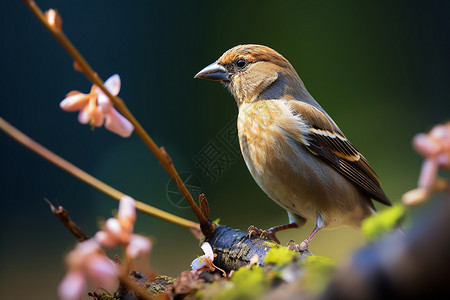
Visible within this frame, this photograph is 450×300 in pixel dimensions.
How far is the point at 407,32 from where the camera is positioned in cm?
523

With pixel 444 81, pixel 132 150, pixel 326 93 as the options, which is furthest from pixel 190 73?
pixel 444 81

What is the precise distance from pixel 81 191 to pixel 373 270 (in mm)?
4381

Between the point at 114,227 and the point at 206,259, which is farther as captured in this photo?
the point at 206,259

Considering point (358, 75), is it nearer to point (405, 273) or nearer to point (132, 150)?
point (132, 150)

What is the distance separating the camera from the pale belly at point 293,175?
6.50 feet

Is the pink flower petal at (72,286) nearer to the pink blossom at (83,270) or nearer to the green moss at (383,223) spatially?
the pink blossom at (83,270)

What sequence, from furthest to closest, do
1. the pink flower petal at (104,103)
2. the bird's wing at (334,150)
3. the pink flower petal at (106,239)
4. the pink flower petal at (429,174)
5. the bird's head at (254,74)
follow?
the bird's head at (254,74) < the bird's wing at (334,150) < the pink flower petal at (104,103) < the pink flower petal at (106,239) < the pink flower petal at (429,174)

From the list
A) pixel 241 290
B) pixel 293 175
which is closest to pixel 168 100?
pixel 293 175

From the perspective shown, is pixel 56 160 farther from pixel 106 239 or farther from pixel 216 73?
pixel 216 73

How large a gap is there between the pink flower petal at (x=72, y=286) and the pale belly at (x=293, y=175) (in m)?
1.43

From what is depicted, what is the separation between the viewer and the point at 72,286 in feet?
1.97

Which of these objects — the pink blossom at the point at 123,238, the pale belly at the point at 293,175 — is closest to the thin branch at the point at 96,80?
the pink blossom at the point at 123,238

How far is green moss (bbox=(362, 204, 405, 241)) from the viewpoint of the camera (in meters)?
0.68

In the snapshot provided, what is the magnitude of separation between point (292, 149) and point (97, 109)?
3.90 ft
